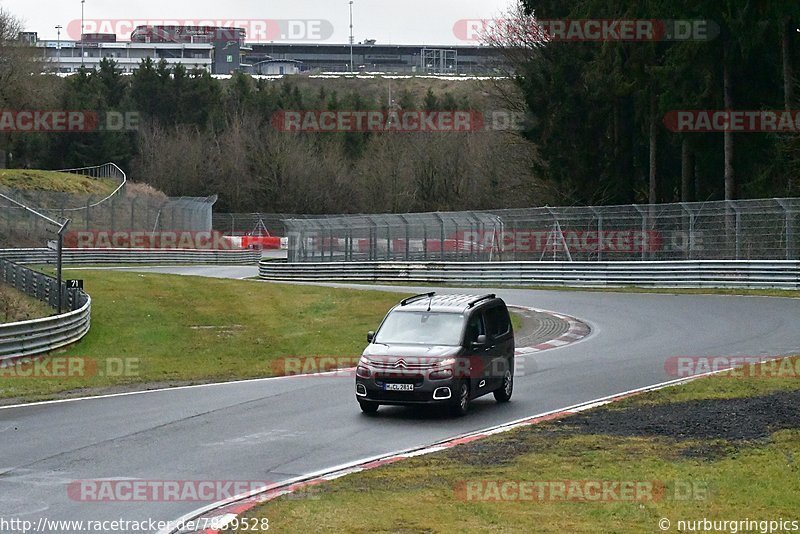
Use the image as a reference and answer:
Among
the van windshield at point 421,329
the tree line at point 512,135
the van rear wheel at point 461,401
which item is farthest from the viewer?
the tree line at point 512,135

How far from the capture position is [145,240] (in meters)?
63.1

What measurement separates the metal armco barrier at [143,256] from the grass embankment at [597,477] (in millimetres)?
43460

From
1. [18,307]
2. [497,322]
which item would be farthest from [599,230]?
[497,322]

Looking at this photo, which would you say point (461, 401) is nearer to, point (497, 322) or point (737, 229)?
point (497, 322)

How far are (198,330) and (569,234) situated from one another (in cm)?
1661

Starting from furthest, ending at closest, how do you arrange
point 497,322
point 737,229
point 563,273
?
point 563,273, point 737,229, point 497,322

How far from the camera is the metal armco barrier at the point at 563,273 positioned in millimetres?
34844

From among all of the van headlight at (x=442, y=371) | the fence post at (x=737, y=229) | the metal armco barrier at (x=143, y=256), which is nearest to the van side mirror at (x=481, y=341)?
the van headlight at (x=442, y=371)

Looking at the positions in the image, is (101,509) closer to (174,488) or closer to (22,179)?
(174,488)

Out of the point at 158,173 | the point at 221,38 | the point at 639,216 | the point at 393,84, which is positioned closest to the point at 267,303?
the point at 639,216

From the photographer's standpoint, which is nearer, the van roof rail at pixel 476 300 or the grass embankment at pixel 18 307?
the van roof rail at pixel 476 300

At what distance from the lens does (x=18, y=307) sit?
2673 cm

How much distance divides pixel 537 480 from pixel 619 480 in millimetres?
751

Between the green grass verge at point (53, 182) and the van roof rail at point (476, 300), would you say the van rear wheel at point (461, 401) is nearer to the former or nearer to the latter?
the van roof rail at point (476, 300)
